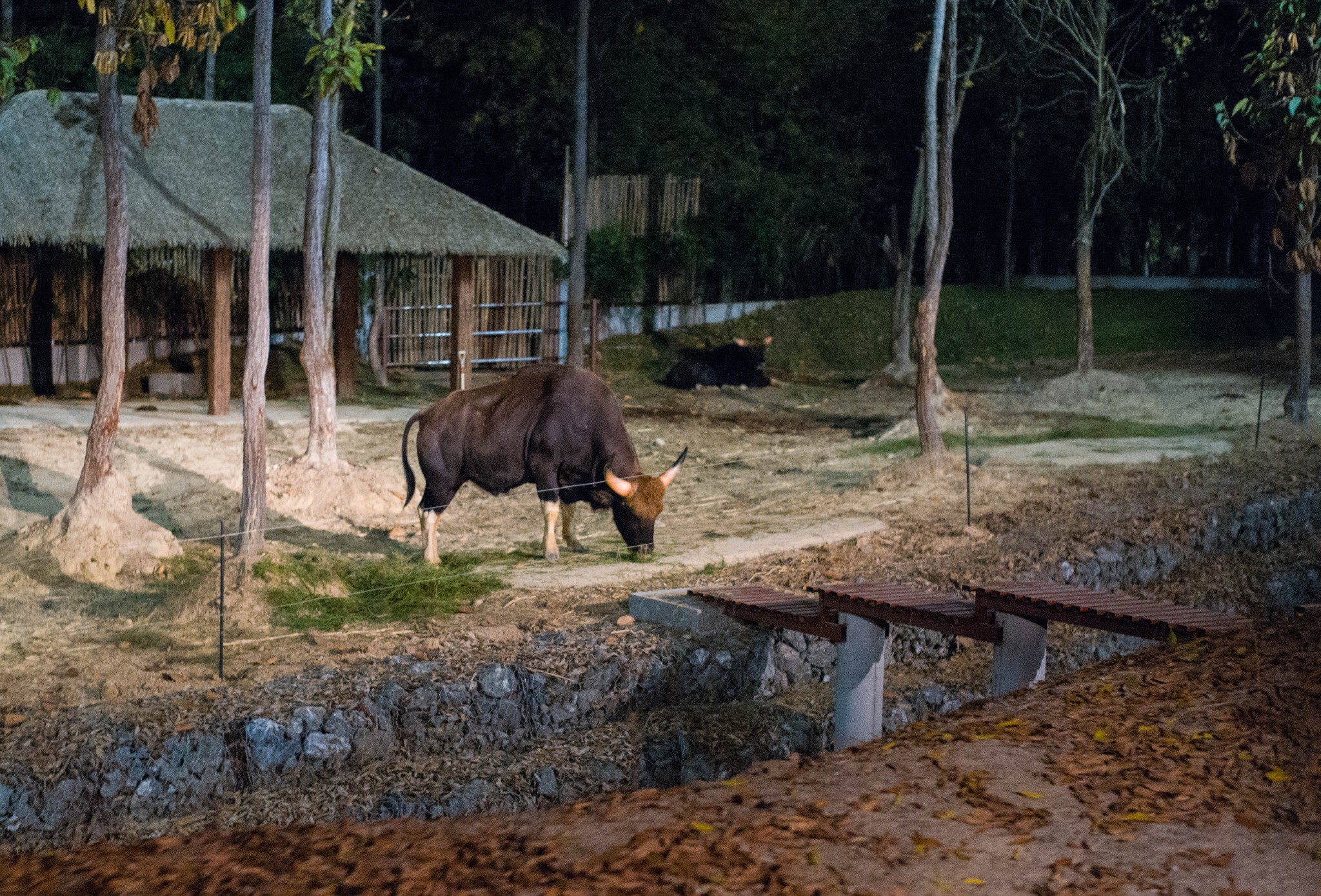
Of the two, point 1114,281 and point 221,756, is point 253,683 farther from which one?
point 1114,281

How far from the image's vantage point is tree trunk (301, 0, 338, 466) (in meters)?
14.7

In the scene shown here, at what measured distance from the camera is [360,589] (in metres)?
11.1

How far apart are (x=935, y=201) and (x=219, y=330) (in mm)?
9662

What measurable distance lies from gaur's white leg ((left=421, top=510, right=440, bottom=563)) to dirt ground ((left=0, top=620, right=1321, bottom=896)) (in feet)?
19.2

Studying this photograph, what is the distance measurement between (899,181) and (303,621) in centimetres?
2965

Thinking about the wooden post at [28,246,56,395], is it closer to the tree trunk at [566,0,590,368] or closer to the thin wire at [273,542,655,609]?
the tree trunk at [566,0,590,368]

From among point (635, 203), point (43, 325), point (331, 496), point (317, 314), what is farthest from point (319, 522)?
point (635, 203)

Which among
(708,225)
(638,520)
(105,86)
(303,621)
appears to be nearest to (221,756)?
(303,621)

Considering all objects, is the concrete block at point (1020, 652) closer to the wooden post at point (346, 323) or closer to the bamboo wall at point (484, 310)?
the wooden post at point (346, 323)

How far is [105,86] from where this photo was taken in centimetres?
1220

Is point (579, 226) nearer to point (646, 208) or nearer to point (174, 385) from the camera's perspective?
point (646, 208)

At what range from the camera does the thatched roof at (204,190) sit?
17656mm

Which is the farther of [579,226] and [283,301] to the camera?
[579,226]

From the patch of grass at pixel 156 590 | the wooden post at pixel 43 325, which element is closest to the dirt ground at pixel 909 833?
the patch of grass at pixel 156 590
